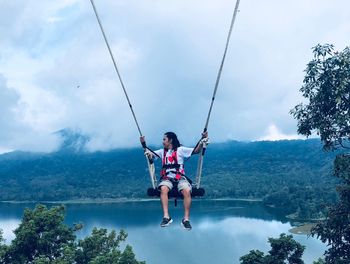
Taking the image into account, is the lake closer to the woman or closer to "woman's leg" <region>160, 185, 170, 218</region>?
the woman

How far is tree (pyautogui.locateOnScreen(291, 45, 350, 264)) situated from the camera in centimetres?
870

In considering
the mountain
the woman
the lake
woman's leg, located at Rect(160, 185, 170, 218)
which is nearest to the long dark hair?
the woman

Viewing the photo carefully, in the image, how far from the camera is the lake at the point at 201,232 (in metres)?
40.7

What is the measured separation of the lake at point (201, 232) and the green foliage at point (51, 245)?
24349mm

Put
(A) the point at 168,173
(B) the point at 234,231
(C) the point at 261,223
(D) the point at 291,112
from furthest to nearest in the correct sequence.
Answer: (C) the point at 261,223
(B) the point at 234,231
(D) the point at 291,112
(A) the point at 168,173

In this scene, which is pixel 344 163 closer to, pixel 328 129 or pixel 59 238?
pixel 328 129

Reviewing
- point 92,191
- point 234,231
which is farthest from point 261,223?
point 92,191

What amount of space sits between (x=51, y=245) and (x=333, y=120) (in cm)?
903

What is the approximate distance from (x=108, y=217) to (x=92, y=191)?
69.8 metres

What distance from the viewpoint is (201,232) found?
5547 cm

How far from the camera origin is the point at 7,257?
13508mm

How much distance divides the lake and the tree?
28373 millimetres

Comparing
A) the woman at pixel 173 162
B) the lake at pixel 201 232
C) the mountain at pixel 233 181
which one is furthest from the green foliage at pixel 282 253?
the mountain at pixel 233 181

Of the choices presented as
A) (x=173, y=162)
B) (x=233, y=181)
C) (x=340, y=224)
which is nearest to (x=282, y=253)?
(x=340, y=224)
